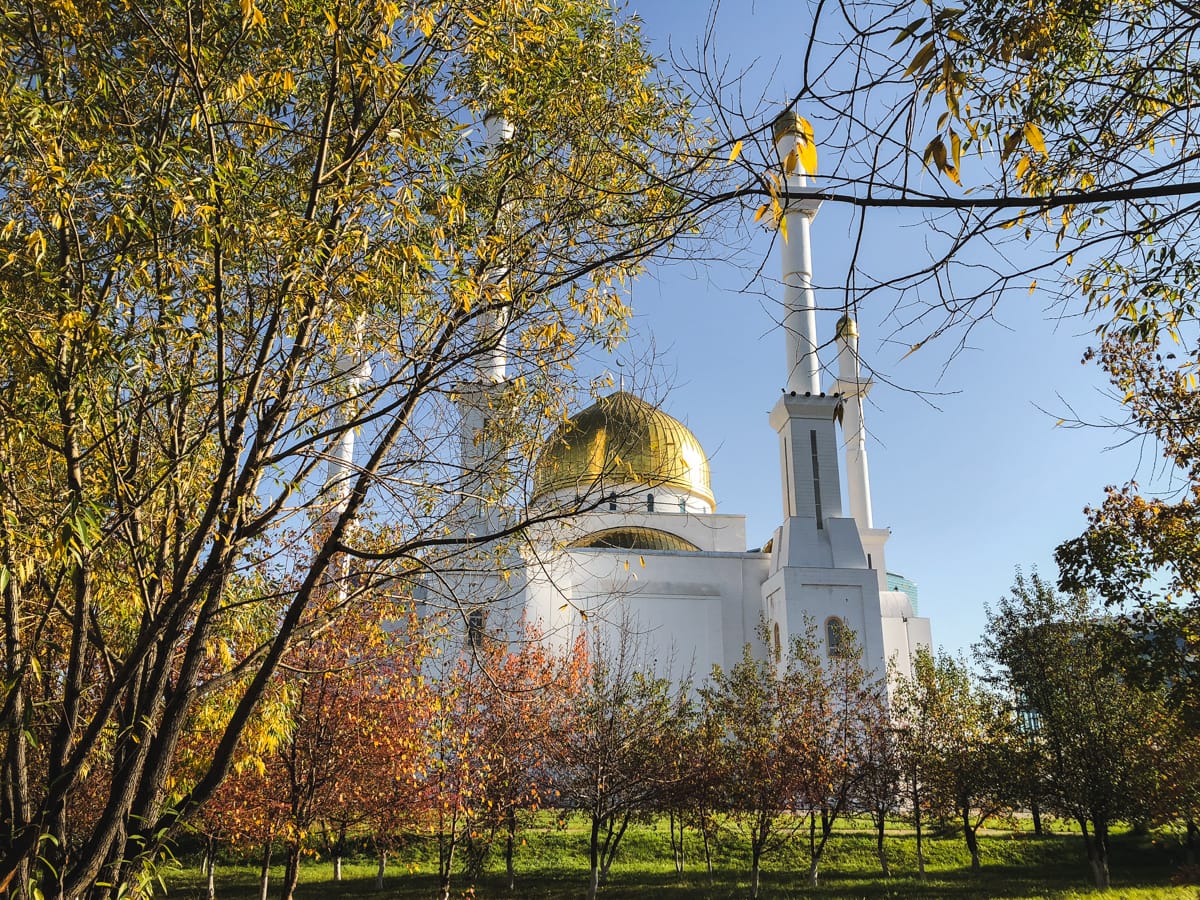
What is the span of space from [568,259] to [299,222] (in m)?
1.52

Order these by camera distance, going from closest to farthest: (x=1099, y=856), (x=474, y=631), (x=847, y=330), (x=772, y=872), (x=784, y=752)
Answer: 1. (x=847, y=330)
2. (x=474, y=631)
3. (x=1099, y=856)
4. (x=784, y=752)
5. (x=772, y=872)

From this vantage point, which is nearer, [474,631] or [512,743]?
[474,631]

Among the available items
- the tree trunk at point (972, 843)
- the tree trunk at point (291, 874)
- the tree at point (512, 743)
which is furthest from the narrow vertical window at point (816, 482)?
the tree trunk at point (291, 874)

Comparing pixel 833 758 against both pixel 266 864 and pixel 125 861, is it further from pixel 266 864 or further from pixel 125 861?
pixel 125 861

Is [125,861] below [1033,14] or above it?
below

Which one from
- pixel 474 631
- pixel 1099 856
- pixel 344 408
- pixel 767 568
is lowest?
pixel 1099 856

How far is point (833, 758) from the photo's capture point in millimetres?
16406

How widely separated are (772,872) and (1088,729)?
6117 millimetres

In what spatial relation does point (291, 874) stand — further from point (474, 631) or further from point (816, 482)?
point (816, 482)

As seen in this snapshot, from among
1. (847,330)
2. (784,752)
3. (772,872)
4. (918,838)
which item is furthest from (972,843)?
(847,330)

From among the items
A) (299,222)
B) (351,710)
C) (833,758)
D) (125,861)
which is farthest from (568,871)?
(299,222)

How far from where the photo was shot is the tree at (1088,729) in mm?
14586

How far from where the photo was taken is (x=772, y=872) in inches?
667

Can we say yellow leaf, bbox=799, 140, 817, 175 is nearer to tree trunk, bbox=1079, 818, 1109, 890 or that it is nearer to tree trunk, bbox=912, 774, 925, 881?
tree trunk, bbox=1079, 818, 1109, 890
